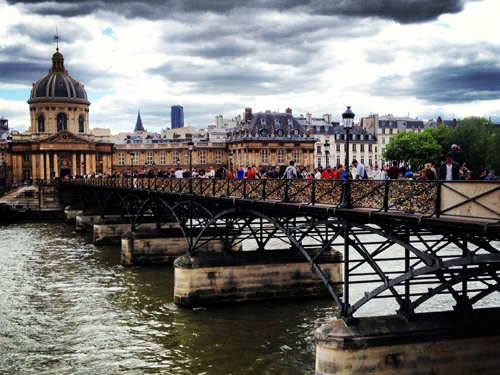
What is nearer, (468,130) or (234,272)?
(234,272)

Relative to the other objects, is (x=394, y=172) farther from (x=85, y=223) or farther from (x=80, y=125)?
(x=80, y=125)

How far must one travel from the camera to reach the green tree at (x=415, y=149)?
290ft

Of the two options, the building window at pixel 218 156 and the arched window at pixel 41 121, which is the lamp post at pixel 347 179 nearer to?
the building window at pixel 218 156

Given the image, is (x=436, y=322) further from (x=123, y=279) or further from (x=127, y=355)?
(x=123, y=279)

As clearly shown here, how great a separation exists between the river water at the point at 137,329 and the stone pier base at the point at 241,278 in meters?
0.50

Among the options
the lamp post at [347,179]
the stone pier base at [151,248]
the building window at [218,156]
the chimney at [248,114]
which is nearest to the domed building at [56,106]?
the building window at [218,156]

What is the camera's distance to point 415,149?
3514 inches

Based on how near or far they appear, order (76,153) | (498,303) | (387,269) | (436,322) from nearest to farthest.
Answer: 1. (436,322)
2. (498,303)
3. (387,269)
4. (76,153)

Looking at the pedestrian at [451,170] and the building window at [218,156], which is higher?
the building window at [218,156]

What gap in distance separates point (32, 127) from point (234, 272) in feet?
358

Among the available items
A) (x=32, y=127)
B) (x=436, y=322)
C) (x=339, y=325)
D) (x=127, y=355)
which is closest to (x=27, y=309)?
(x=127, y=355)

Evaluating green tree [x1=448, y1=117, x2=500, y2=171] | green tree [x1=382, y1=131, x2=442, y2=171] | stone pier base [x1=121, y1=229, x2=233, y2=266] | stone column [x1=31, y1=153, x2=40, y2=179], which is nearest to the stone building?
green tree [x1=382, y1=131, x2=442, y2=171]

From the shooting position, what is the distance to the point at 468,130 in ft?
264

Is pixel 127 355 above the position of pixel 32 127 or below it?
below
